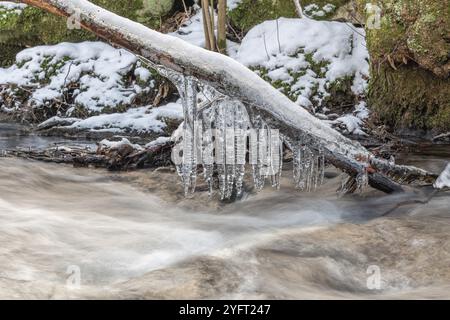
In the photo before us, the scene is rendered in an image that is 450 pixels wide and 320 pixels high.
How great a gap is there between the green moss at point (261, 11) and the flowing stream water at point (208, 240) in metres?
3.80

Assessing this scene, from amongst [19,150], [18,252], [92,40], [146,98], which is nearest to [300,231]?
[18,252]

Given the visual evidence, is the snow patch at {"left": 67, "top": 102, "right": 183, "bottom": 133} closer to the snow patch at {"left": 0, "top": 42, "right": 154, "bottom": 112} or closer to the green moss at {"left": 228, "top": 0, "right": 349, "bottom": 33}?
the snow patch at {"left": 0, "top": 42, "right": 154, "bottom": 112}

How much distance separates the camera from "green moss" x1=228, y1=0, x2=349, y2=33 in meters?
7.63

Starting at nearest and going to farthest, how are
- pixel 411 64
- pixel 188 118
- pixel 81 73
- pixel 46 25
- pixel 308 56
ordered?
pixel 188 118 → pixel 411 64 → pixel 308 56 → pixel 81 73 → pixel 46 25

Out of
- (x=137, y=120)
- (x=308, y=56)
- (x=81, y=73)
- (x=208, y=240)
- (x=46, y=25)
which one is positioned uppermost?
(x=46, y=25)

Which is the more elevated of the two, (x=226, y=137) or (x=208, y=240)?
(x=226, y=137)

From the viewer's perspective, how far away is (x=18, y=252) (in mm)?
2729

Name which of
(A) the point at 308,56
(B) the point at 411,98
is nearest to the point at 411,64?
(B) the point at 411,98

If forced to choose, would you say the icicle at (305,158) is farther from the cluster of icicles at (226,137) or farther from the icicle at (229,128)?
the icicle at (229,128)

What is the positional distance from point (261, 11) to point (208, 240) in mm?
5482

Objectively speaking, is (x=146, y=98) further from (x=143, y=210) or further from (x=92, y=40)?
(x=143, y=210)

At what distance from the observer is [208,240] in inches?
124

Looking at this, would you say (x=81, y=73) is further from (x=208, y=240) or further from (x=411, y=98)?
(x=208, y=240)

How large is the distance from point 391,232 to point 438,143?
103 inches
